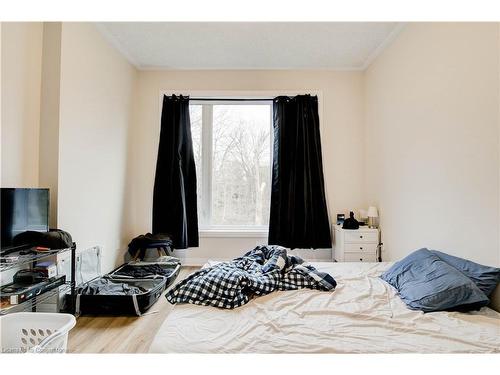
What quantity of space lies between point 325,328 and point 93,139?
8.76ft

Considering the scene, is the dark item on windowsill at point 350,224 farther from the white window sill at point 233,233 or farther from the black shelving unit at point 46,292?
the black shelving unit at point 46,292

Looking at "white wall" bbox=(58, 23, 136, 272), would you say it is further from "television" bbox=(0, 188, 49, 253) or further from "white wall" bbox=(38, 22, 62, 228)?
A: "television" bbox=(0, 188, 49, 253)

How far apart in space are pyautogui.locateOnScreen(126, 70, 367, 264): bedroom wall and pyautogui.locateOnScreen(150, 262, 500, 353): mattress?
2208 millimetres

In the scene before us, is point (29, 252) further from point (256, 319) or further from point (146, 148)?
point (146, 148)

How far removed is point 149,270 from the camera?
10.2ft

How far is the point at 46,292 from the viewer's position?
1924mm

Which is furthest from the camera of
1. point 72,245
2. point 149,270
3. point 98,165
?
point 149,270

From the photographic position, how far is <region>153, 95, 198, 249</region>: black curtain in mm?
3568

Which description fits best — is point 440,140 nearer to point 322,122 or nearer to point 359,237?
point 359,237

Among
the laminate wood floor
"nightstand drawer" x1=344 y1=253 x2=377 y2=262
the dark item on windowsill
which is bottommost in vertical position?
the laminate wood floor

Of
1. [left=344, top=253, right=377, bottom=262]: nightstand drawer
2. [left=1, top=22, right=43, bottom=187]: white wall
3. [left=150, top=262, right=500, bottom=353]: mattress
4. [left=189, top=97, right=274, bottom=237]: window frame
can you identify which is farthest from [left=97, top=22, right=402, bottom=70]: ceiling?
[left=150, top=262, right=500, bottom=353]: mattress

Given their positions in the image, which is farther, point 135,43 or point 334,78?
point 334,78
